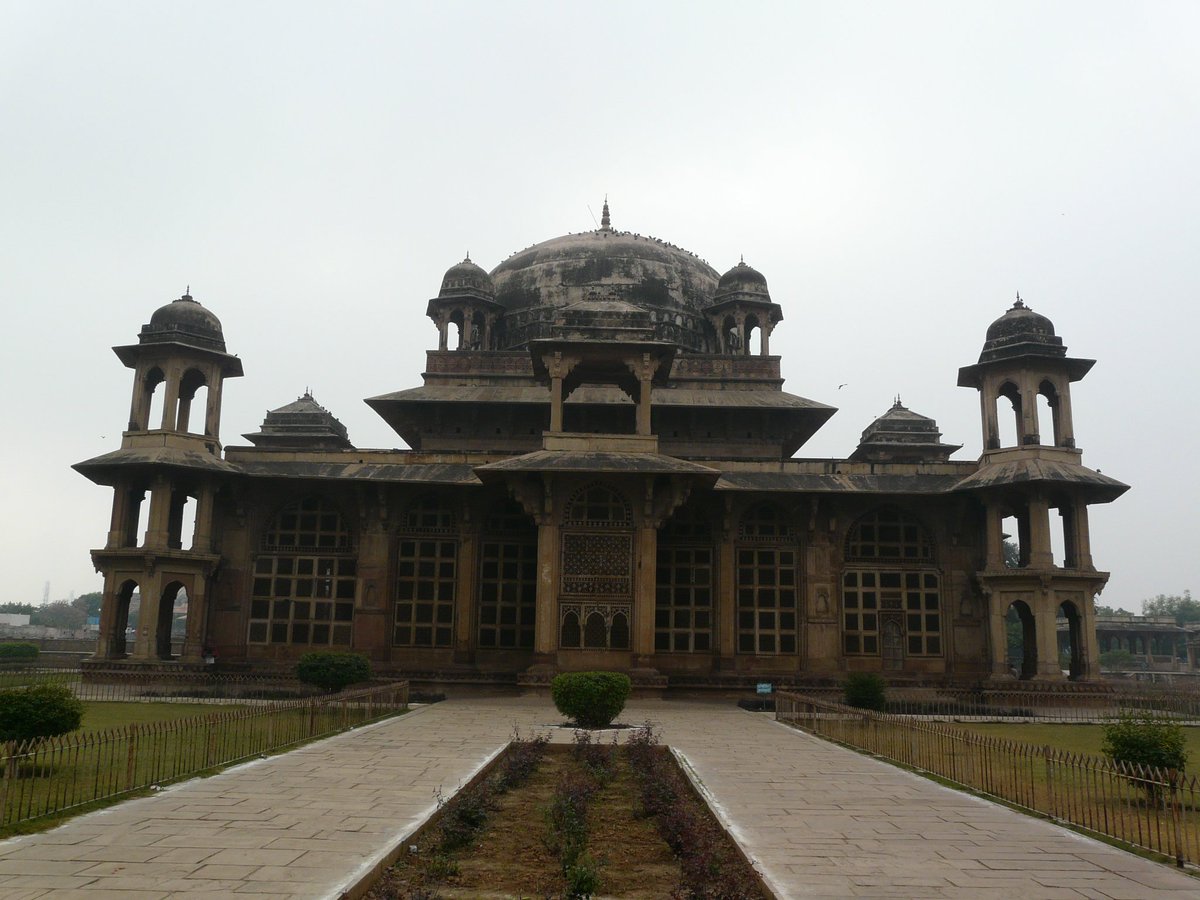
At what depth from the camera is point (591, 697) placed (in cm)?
1741

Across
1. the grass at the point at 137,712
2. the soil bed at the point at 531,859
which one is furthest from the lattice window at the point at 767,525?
the soil bed at the point at 531,859

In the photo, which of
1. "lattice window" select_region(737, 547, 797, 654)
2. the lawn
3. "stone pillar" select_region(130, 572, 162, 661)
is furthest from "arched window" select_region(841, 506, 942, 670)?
"stone pillar" select_region(130, 572, 162, 661)

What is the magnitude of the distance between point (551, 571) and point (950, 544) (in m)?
11.8

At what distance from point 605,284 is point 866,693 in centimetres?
2051

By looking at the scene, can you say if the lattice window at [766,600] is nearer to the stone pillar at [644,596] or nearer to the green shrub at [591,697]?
the stone pillar at [644,596]

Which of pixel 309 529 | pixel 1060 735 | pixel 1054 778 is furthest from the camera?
pixel 309 529

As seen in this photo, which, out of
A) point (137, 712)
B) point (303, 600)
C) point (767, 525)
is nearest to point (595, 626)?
point (767, 525)

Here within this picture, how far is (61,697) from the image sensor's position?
12.9 meters

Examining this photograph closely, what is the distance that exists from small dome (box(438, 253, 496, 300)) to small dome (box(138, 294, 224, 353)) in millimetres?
9964

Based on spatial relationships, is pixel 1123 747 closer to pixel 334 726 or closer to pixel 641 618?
pixel 334 726

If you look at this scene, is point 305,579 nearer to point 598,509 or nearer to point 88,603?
point 598,509

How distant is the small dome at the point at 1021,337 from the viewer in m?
27.5

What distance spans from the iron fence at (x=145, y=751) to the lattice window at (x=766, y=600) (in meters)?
11.6

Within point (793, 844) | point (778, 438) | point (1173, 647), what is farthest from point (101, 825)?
point (1173, 647)
